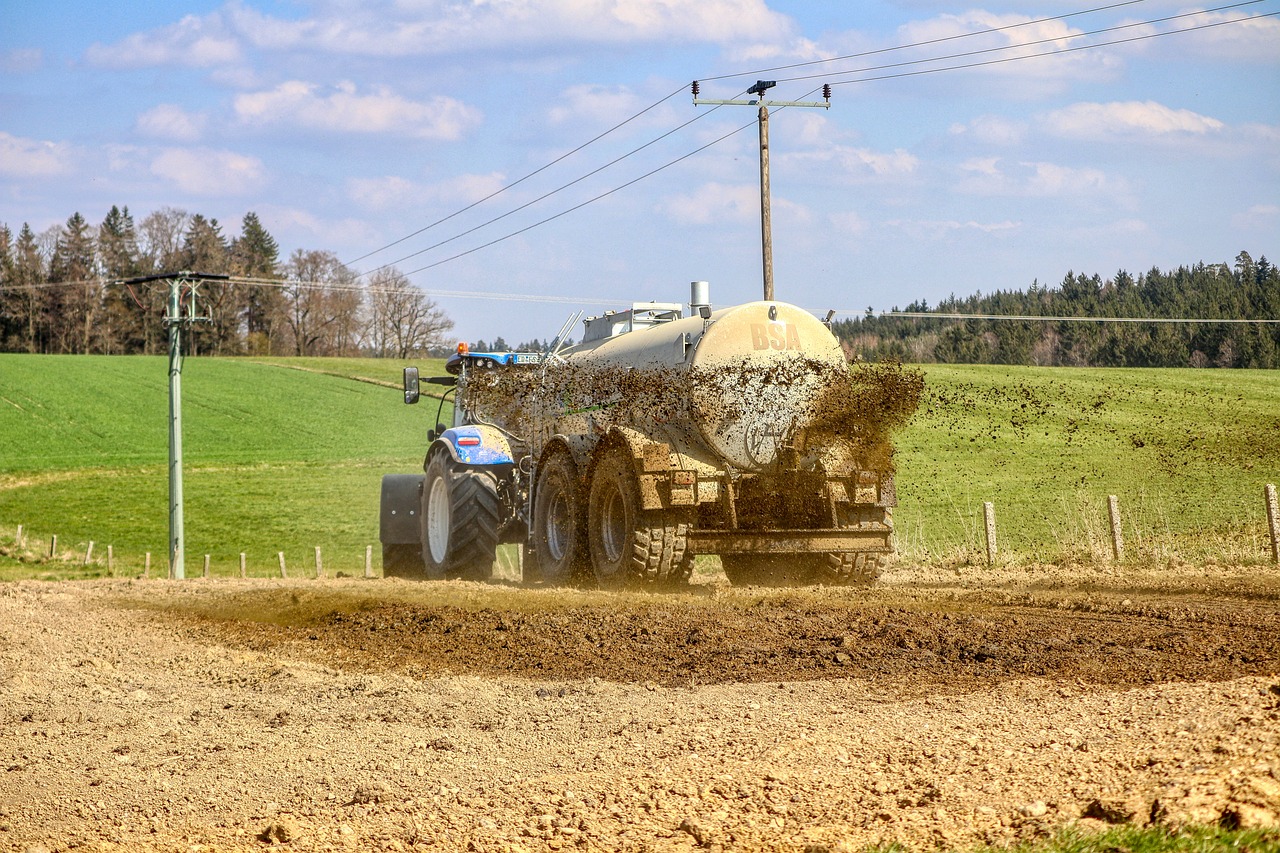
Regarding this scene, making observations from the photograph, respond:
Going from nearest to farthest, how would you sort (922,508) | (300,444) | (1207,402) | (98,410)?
(922,508) < (1207,402) < (300,444) < (98,410)

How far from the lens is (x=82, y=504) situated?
37.6 metres

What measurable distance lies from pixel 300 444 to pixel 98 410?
1354 centimetres

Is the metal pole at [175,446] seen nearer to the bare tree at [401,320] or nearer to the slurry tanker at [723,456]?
the slurry tanker at [723,456]

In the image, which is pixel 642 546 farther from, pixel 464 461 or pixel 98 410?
pixel 98 410

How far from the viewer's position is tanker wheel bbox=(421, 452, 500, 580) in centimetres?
1512

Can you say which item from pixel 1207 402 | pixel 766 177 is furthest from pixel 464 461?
pixel 1207 402

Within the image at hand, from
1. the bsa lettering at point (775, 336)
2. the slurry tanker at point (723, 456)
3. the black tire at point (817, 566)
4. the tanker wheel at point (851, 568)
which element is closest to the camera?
the slurry tanker at point (723, 456)

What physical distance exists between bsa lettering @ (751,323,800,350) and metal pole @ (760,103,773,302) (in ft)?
37.1

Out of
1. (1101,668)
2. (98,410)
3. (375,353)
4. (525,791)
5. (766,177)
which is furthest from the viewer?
(375,353)

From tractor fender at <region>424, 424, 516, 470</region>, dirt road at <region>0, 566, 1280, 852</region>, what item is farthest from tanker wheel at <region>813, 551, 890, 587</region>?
tractor fender at <region>424, 424, 516, 470</region>

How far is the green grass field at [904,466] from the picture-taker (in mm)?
24688

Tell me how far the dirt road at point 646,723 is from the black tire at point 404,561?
246 inches

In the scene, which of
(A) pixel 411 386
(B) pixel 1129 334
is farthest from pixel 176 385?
(B) pixel 1129 334

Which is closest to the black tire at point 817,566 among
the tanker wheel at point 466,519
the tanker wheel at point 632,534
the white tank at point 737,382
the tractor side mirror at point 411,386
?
the tanker wheel at point 632,534
